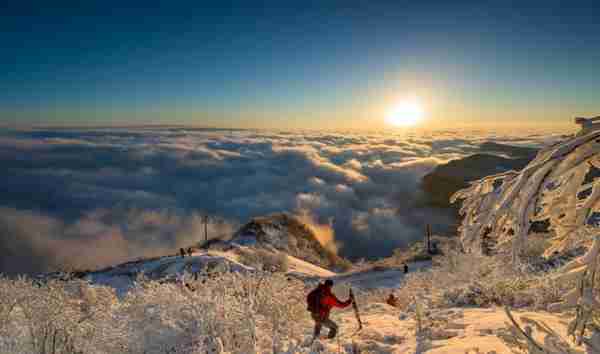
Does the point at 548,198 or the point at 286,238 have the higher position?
the point at 548,198

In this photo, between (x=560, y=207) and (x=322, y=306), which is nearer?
(x=560, y=207)

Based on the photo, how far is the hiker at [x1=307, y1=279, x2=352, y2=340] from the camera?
6.48 meters

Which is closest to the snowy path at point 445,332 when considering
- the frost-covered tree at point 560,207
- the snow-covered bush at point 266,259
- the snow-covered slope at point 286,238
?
the frost-covered tree at point 560,207

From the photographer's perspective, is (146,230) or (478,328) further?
(146,230)

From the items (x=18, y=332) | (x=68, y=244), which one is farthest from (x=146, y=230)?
(x=18, y=332)

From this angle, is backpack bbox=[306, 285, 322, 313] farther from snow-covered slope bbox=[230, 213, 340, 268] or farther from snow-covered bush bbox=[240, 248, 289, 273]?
snow-covered slope bbox=[230, 213, 340, 268]

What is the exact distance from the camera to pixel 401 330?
7.15 m

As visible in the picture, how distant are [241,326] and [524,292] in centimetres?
646

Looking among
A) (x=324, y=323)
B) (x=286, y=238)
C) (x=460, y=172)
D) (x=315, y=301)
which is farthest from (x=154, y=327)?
(x=460, y=172)

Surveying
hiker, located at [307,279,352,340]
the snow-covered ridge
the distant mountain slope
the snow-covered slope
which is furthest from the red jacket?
the distant mountain slope

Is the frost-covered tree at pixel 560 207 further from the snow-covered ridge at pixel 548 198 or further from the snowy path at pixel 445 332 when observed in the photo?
the snowy path at pixel 445 332

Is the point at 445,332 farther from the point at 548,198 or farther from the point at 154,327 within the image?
the point at 154,327

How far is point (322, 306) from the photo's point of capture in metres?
6.48

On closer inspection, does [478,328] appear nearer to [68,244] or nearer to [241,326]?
[241,326]
